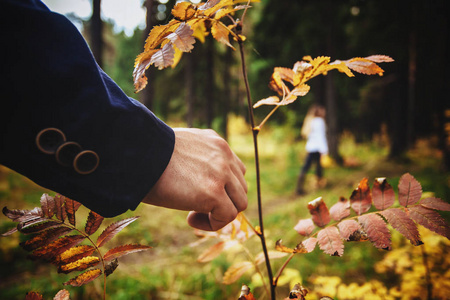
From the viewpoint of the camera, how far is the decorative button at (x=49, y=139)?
0.50 meters

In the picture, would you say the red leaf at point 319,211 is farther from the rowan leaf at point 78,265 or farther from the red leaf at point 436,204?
the rowan leaf at point 78,265

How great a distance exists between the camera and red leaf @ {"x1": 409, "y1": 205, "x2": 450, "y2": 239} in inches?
23.3

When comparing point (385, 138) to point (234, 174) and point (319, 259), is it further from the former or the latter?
point (234, 174)

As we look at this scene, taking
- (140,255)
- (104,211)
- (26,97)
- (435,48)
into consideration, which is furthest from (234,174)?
(435,48)

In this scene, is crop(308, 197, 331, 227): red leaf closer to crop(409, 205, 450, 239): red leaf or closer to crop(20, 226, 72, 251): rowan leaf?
crop(409, 205, 450, 239): red leaf

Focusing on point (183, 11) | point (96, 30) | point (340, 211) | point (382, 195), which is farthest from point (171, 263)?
point (96, 30)

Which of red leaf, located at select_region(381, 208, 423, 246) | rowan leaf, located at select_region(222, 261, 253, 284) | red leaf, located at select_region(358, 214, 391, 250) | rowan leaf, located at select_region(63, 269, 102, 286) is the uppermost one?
red leaf, located at select_region(381, 208, 423, 246)

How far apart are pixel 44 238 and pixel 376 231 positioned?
934 mm

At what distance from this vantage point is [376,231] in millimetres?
A: 652

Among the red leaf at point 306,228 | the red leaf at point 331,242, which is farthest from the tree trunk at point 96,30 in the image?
the red leaf at point 331,242

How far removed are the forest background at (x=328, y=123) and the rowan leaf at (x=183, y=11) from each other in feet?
0.88

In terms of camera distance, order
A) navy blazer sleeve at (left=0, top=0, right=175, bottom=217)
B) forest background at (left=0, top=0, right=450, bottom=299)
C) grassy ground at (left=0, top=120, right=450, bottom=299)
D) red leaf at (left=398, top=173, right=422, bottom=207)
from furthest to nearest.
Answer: forest background at (left=0, top=0, right=450, bottom=299) < grassy ground at (left=0, top=120, right=450, bottom=299) < red leaf at (left=398, top=173, right=422, bottom=207) < navy blazer sleeve at (left=0, top=0, right=175, bottom=217)

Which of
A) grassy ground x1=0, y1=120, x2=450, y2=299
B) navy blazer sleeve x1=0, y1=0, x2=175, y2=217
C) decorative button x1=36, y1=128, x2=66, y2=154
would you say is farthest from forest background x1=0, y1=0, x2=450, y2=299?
decorative button x1=36, y1=128, x2=66, y2=154

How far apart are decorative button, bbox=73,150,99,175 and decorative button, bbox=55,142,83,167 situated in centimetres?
2
